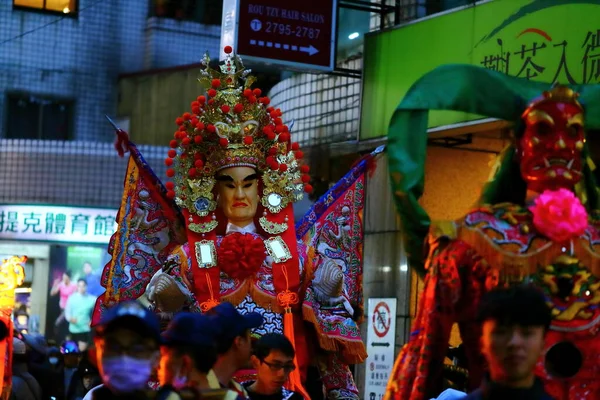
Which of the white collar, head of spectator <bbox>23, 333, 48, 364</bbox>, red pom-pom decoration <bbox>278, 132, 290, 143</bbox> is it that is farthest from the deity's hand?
head of spectator <bbox>23, 333, 48, 364</bbox>

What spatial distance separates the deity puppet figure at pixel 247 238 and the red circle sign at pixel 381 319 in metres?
4.68

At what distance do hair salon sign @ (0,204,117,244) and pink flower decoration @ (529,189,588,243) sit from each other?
15984 mm

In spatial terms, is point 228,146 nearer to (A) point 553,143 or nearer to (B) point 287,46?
(A) point 553,143

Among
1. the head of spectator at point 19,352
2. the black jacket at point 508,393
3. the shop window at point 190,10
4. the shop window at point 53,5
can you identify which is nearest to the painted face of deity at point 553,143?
the black jacket at point 508,393

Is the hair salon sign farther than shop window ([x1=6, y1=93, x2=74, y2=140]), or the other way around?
shop window ([x1=6, y1=93, x2=74, y2=140])

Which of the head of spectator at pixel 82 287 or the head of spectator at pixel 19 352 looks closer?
the head of spectator at pixel 19 352

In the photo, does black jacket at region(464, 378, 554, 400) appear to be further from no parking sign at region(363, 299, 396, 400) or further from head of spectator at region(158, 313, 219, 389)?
no parking sign at region(363, 299, 396, 400)

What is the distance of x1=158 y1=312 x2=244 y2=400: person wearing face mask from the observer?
5121mm

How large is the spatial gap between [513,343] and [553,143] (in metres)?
1.53

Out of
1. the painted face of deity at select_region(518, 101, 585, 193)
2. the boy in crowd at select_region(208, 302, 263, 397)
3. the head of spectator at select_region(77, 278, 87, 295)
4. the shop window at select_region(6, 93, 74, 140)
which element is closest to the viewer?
the boy in crowd at select_region(208, 302, 263, 397)

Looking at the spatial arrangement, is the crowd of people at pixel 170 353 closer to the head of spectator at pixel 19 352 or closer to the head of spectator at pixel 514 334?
the head of spectator at pixel 514 334

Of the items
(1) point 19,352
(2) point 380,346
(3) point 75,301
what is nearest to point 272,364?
(1) point 19,352

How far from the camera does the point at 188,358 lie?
5152 millimetres

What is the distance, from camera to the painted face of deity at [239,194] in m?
9.36
